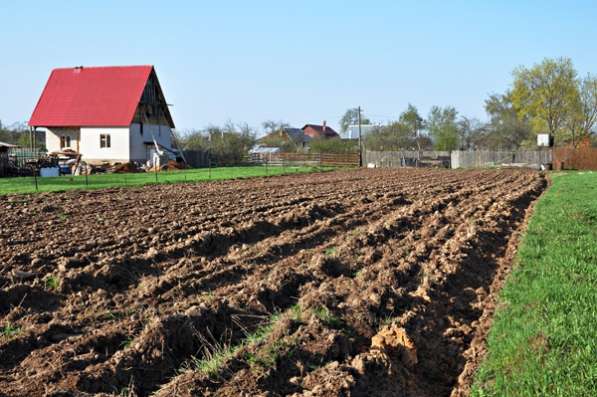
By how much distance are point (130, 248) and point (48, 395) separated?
21.0 ft

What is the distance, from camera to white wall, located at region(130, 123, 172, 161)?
53.7 m

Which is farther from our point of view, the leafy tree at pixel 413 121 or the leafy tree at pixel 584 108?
the leafy tree at pixel 413 121

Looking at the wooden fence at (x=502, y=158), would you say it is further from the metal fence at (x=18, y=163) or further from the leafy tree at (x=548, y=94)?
the metal fence at (x=18, y=163)

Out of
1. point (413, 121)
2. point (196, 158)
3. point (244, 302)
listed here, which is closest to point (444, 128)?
point (413, 121)

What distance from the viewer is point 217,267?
10.6 meters

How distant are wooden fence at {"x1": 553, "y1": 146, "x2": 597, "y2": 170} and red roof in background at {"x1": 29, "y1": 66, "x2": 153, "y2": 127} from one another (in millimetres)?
33104

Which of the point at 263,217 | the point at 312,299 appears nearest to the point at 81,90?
the point at 263,217

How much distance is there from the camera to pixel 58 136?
55031mm

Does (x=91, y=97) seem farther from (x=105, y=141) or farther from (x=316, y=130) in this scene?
(x=316, y=130)

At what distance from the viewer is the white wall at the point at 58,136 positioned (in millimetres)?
54562

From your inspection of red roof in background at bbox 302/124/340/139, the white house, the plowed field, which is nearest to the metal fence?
the white house

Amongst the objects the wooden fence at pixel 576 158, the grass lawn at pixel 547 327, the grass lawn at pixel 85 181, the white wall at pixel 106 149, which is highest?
the white wall at pixel 106 149

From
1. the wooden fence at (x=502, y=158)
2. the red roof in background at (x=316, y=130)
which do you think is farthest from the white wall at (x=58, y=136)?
the red roof in background at (x=316, y=130)

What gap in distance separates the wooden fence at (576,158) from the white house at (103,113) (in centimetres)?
3097
